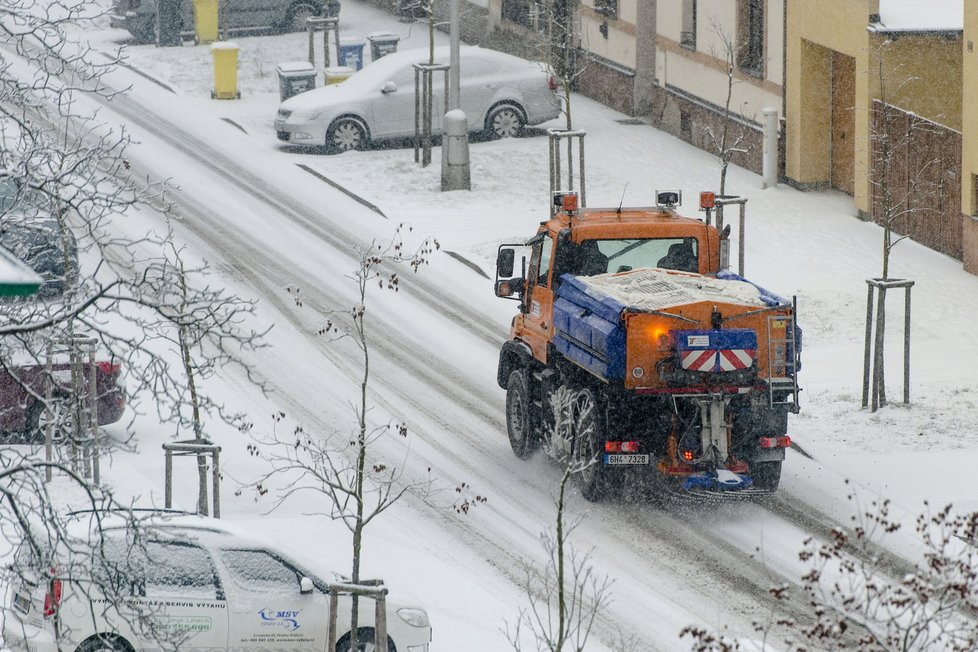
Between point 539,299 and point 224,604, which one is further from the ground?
point 539,299

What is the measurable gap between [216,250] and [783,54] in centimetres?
1024

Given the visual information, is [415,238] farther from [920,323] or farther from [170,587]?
[170,587]

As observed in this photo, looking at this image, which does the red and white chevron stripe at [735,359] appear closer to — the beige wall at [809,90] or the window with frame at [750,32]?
the beige wall at [809,90]

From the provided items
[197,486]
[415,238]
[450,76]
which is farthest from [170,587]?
[450,76]

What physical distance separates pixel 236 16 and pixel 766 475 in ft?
94.9

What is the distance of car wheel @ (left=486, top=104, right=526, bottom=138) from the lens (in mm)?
31875

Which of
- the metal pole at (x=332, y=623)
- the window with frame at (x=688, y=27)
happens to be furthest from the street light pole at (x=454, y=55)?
the metal pole at (x=332, y=623)

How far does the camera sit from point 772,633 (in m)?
13.0

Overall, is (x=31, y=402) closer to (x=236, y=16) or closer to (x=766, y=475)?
(x=766, y=475)

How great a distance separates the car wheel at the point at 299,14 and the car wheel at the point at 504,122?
11.3 metres

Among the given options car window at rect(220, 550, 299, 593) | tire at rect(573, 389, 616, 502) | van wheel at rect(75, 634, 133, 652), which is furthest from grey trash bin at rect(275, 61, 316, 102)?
van wheel at rect(75, 634, 133, 652)

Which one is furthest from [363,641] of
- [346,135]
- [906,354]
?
[346,135]

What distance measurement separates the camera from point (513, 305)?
2277 centimetres

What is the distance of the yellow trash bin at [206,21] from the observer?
40.3 m
